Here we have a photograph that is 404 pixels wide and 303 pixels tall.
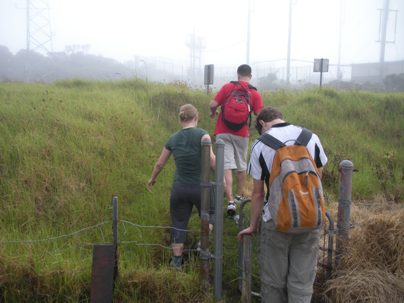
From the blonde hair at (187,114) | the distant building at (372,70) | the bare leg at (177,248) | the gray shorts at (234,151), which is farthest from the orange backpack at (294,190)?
the distant building at (372,70)

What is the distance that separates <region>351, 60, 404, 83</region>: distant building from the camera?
3015cm

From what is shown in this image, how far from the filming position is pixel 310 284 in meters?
3.30

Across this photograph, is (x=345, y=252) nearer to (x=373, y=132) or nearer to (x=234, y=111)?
(x=234, y=111)

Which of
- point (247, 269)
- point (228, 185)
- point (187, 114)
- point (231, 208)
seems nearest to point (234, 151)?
point (228, 185)

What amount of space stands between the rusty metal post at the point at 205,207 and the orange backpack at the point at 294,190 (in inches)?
29.5

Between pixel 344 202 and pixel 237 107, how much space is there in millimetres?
2358

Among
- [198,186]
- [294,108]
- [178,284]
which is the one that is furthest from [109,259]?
[294,108]

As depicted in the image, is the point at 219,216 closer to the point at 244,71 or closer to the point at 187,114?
the point at 187,114

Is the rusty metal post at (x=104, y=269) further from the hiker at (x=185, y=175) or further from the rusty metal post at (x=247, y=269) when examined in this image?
the rusty metal post at (x=247, y=269)

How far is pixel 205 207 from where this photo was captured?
379cm

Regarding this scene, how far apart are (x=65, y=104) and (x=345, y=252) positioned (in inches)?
269

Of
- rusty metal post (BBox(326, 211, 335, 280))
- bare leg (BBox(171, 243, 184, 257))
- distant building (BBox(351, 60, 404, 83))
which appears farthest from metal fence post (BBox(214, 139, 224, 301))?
distant building (BBox(351, 60, 404, 83))

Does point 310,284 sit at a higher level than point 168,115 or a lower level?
lower

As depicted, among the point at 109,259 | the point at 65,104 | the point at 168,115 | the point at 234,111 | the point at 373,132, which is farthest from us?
the point at 373,132
